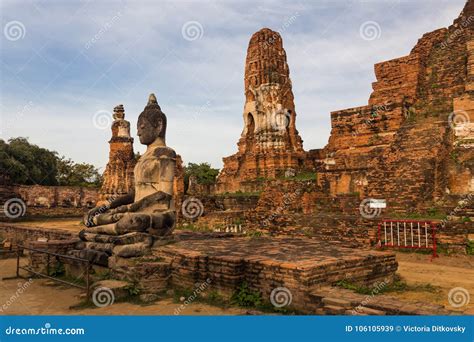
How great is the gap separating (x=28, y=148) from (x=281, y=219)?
2859 centimetres

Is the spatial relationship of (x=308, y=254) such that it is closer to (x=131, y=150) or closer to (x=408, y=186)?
(x=408, y=186)

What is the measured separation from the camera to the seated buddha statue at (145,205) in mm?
6801

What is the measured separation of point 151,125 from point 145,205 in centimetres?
153

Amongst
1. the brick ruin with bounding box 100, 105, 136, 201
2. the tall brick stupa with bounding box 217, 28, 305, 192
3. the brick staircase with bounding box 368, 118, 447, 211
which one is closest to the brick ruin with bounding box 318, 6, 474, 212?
the brick staircase with bounding box 368, 118, 447, 211

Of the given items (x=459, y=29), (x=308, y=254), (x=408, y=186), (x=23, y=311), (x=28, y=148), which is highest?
(x=459, y=29)

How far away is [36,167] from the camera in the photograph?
33.2 metres

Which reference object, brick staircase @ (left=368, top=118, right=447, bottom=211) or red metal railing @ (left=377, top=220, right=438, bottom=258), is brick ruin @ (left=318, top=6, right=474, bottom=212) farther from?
red metal railing @ (left=377, top=220, right=438, bottom=258)

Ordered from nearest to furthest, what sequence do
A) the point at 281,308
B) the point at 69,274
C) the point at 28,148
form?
the point at 281,308 → the point at 69,274 → the point at 28,148

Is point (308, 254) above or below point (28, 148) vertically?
below

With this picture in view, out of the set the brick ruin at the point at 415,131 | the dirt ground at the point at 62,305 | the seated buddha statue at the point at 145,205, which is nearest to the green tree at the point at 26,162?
the brick ruin at the point at 415,131

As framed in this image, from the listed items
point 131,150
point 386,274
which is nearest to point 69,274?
point 386,274

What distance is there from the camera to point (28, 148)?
111 feet

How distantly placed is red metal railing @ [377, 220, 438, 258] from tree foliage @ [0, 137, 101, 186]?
76.3ft

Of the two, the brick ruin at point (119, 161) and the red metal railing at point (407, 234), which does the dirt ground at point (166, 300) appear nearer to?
the red metal railing at point (407, 234)
